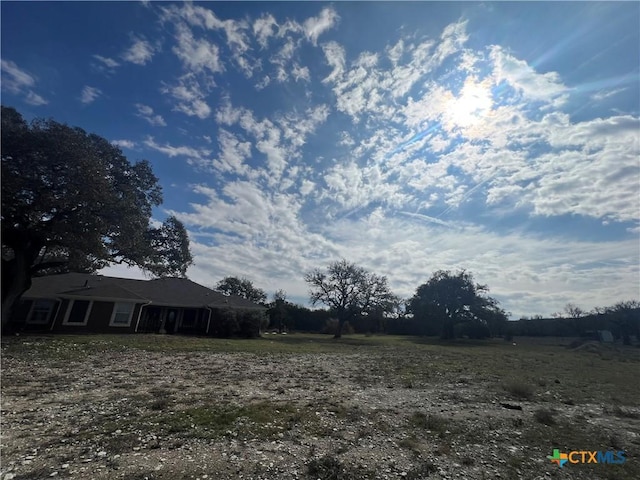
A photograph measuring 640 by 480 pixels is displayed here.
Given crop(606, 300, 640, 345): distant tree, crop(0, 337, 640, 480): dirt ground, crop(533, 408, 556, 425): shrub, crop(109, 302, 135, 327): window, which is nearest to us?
crop(0, 337, 640, 480): dirt ground

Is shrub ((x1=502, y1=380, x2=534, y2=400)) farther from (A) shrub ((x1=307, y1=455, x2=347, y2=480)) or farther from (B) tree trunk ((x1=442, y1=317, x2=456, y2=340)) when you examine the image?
(B) tree trunk ((x1=442, y1=317, x2=456, y2=340))

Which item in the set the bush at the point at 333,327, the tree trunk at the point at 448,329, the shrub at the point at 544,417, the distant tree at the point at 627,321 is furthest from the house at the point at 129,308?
the distant tree at the point at 627,321

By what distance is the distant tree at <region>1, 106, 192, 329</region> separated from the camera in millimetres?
16062

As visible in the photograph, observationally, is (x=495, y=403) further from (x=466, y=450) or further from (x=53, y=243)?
(x=53, y=243)

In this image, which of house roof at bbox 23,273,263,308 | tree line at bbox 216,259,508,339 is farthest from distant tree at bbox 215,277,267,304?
house roof at bbox 23,273,263,308

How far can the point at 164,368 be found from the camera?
40.7 ft

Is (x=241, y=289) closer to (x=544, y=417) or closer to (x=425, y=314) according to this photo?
(x=425, y=314)

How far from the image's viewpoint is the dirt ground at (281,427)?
481 centimetres

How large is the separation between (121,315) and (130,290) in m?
3.40

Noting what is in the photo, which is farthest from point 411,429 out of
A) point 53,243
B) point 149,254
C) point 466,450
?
point 53,243

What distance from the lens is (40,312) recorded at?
25.6 meters

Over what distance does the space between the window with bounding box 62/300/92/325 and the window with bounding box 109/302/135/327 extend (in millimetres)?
1862

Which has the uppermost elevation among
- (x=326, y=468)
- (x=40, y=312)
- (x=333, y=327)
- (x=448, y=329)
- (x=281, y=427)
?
→ (x=448, y=329)

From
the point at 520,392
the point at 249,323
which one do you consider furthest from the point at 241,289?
the point at 520,392
